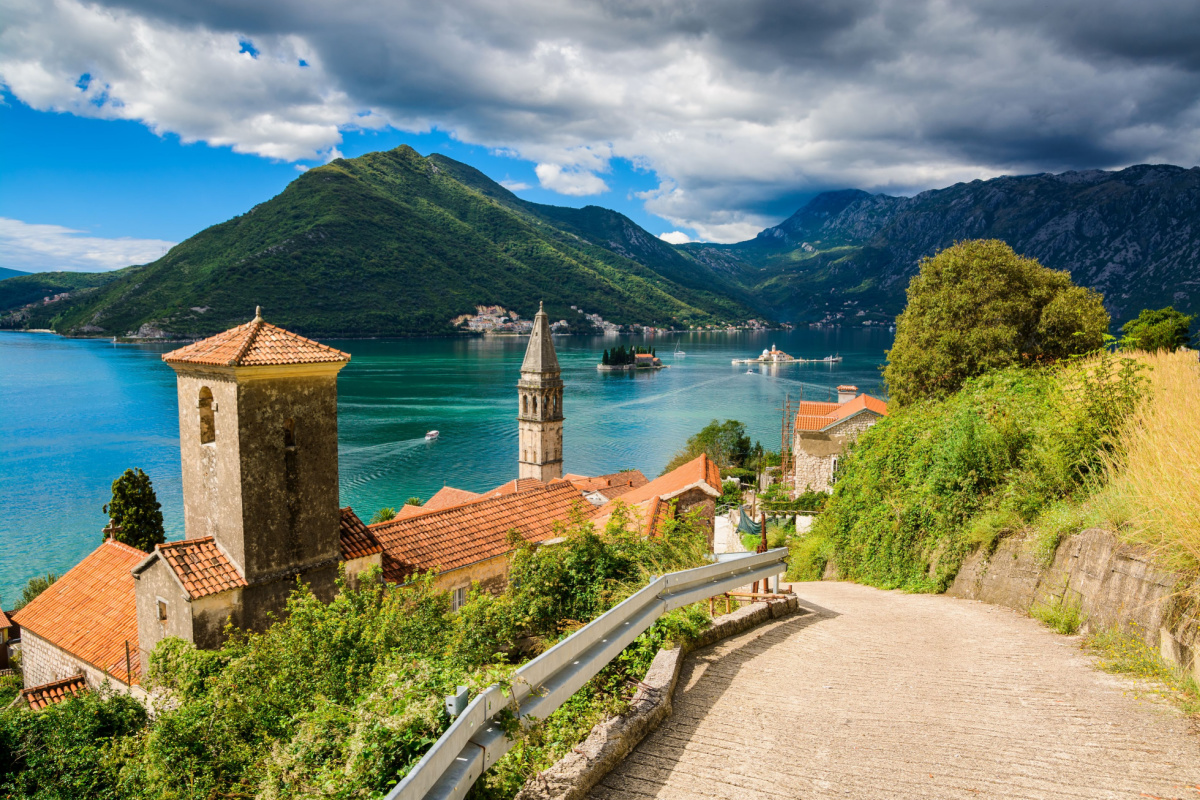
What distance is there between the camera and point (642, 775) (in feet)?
10.7

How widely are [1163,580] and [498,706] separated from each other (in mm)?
4958

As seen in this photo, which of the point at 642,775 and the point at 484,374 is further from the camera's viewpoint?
the point at 484,374

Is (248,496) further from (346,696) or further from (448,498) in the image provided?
(448,498)

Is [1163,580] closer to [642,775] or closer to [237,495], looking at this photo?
[642,775]

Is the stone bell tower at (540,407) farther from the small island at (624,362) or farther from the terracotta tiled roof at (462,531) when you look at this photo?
the small island at (624,362)

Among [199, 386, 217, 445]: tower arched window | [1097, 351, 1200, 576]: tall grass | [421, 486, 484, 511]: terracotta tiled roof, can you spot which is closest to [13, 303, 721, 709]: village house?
[199, 386, 217, 445]: tower arched window

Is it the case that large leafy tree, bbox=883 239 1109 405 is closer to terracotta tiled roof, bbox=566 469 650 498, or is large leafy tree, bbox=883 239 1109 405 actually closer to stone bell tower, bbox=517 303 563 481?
terracotta tiled roof, bbox=566 469 650 498

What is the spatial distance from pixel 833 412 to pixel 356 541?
83.9ft

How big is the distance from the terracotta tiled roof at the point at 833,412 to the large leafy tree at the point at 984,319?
1130 cm

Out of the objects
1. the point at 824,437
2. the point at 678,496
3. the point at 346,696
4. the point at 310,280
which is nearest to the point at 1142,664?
the point at 346,696

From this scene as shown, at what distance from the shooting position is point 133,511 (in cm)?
2228

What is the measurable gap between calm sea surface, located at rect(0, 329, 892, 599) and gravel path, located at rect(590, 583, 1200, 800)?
3861 cm

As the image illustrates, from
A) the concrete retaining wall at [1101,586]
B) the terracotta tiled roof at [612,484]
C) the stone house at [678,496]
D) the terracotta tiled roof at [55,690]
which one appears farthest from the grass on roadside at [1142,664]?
the terracotta tiled roof at [612,484]

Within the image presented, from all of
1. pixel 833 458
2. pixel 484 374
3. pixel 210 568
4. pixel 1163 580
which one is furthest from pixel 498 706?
pixel 484 374
